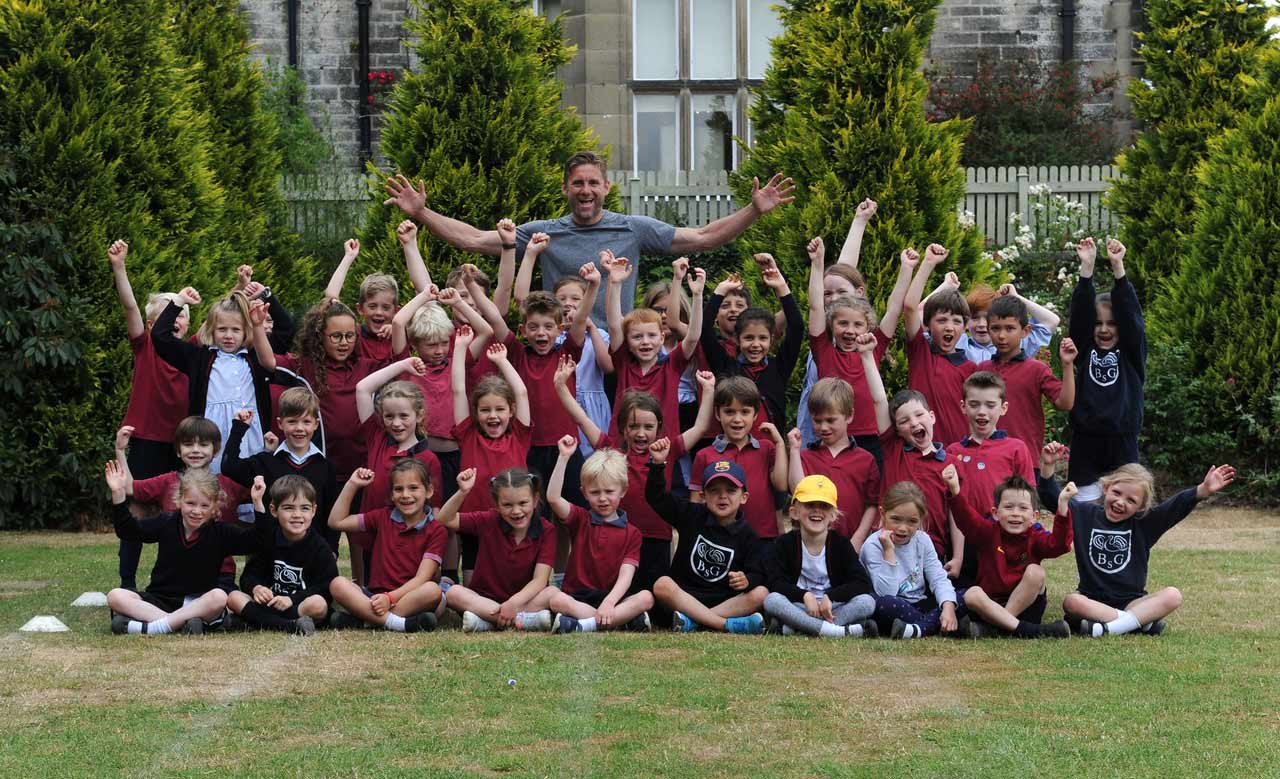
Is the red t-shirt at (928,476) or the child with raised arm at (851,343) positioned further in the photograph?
the child with raised arm at (851,343)

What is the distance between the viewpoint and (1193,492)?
739 centimetres

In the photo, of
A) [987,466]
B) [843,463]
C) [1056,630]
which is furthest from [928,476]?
[1056,630]

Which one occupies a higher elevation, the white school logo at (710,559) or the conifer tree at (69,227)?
the conifer tree at (69,227)

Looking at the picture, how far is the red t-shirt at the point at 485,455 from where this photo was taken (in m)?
8.04

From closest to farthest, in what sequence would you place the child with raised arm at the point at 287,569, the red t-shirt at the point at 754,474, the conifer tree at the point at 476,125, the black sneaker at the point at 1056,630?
the black sneaker at the point at 1056,630, the child with raised arm at the point at 287,569, the red t-shirt at the point at 754,474, the conifer tree at the point at 476,125

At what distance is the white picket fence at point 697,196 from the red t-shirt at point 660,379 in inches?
278

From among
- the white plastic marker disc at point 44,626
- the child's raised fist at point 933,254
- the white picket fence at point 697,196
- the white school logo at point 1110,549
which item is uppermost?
the white picket fence at point 697,196

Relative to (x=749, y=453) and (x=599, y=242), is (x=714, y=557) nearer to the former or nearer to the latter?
(x=749, y=453)

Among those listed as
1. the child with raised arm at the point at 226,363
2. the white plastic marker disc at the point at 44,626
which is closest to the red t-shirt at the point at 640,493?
the child with raised arm at the point at 226,363

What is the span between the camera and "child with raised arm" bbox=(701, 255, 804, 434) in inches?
329

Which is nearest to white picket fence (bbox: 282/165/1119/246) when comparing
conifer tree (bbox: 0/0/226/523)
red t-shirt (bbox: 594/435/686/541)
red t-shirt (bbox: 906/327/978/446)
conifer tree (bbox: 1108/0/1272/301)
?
conifer tree (bbox: 1108/0/1272/301)

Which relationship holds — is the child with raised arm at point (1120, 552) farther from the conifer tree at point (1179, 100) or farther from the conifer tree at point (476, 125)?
the conifer tree at point (1179, 100)

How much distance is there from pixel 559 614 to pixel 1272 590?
403cm

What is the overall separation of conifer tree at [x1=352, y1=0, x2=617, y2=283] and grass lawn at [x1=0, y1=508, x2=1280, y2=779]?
5.64m
